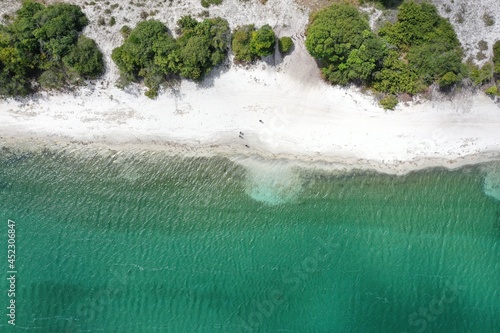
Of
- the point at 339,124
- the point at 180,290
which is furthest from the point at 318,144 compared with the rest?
the point at 180,290

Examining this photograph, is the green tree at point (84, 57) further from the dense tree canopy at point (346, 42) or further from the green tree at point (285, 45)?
the dense tree canopy at point (346, 42)

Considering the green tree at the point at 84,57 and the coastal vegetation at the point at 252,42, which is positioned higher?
the coastal vegetation at the point at 252,42

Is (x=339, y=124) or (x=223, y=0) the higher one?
(x=223, y=0)

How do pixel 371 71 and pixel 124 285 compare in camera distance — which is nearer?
pixel 371 71

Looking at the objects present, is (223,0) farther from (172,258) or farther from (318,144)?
(172,258)
